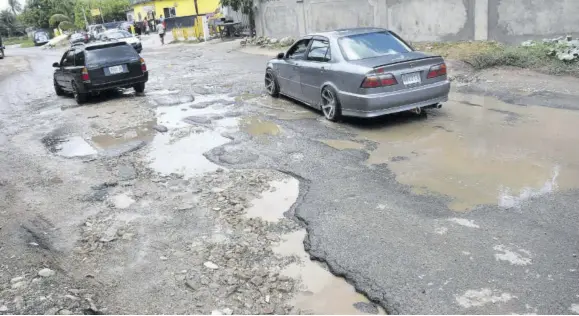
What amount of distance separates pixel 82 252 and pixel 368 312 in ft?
8.78

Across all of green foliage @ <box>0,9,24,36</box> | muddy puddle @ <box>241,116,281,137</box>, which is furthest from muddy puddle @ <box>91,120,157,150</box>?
green foliage @ <box>0,9,24,36</box>

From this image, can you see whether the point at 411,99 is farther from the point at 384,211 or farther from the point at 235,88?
the point at 235,88

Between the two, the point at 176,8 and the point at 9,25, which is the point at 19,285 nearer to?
the point at 176,8

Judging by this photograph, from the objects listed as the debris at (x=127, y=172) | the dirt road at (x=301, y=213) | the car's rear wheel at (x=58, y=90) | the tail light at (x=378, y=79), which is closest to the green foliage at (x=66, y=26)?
the car's rear wheel at (x=58, y=90)

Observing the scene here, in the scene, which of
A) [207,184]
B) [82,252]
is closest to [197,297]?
[82,252]

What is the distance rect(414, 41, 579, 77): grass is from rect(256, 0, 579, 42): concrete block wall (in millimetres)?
568

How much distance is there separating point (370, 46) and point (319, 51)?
98 cm

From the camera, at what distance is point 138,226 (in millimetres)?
4922

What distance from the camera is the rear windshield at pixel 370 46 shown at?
797 cm

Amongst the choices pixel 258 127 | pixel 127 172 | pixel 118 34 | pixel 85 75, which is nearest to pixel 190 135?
pixel 258 127

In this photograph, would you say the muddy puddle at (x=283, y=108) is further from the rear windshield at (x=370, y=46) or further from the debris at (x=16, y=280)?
the debris at (x=16, y=280)

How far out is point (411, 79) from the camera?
7504 mm

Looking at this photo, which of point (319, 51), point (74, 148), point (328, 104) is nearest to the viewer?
point (74, 148)

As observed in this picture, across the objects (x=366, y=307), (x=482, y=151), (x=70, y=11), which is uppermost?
(x=70, y=11)
